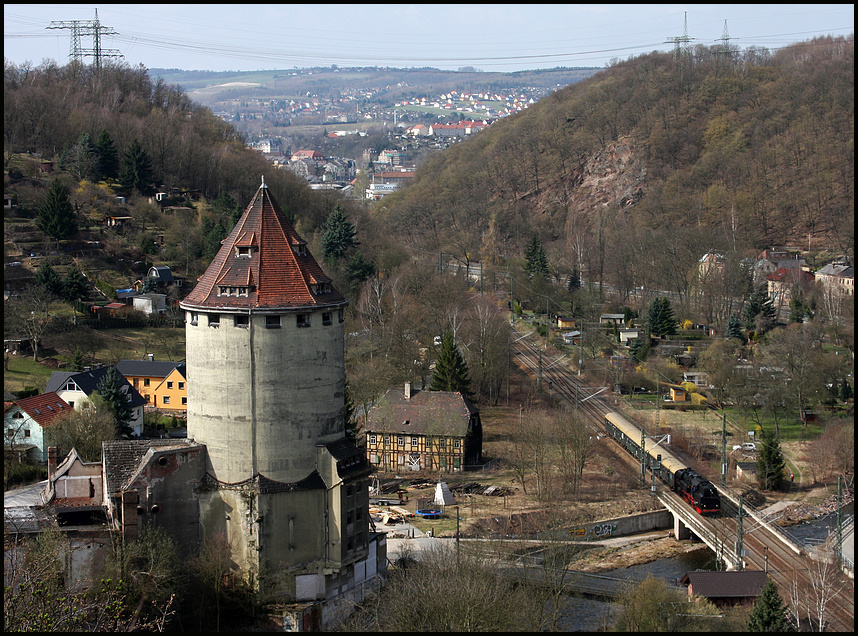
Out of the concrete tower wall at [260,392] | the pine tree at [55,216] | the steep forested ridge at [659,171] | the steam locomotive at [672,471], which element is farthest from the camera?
the steep forested ridge at [659,171]

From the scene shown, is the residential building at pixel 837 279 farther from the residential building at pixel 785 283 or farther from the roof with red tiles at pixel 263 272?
the roof with red tiles at pixel 263 272

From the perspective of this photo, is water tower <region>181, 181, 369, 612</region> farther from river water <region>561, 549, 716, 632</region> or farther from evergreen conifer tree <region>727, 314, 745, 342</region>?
evergreen conifer tree <region>727, 314, 745, 342</region>

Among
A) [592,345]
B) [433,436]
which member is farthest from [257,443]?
[592,345]

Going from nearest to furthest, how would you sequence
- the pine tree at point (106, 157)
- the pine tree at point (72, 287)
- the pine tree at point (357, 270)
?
the pine tree at point (72, 287) → the pine tree at point (357, 270) → the pine tree at point (106, 157)

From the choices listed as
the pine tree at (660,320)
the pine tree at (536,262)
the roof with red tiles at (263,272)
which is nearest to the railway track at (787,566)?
the roof with red tiles at (263,272)

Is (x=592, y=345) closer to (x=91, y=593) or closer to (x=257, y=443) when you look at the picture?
(x=257, y=443)

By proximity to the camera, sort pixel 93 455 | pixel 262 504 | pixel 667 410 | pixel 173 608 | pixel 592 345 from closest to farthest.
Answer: pixel 173 608, pixel 262 504, pixel 93 455, pixel 667 410, pixel 592 345

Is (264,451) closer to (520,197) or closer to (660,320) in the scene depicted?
(660,320)
